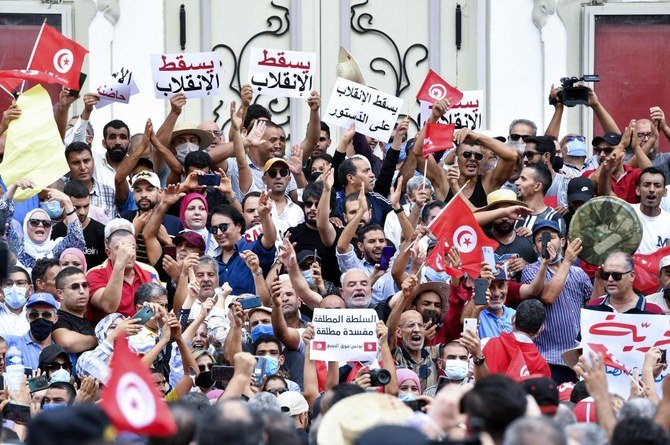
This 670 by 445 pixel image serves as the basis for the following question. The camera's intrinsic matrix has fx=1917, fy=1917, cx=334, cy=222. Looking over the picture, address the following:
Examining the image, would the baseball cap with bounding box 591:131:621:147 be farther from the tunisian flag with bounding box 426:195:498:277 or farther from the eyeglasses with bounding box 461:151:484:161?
the tunisian flag with bounding box 426:195:498:277

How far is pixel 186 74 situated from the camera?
1633 centimetres

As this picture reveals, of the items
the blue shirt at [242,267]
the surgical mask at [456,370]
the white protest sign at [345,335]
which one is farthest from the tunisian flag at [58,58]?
the surgical mask at [456,370]

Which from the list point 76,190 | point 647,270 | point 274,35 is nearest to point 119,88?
point 76,190

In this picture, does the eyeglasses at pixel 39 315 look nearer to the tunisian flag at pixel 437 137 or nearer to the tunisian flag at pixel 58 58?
the tunisian flag at pixel 58 58

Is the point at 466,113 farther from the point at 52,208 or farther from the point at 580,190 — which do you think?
the point at 52,208

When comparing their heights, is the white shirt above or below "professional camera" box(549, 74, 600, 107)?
below

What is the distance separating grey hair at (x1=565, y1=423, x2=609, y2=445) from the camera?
7.96 meters

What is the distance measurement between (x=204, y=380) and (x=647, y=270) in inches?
146

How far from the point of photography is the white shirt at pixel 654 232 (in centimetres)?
1448

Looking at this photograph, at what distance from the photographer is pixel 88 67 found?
1834 cm

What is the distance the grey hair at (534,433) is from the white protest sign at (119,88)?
30.9 feet

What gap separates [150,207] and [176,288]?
1126 mm

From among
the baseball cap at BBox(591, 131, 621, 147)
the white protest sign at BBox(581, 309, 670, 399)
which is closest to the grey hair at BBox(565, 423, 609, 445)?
the white protest sign at BBox(581, 309, 670, 399)

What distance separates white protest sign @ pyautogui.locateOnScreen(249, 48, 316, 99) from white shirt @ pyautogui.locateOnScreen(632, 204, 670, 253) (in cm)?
332
